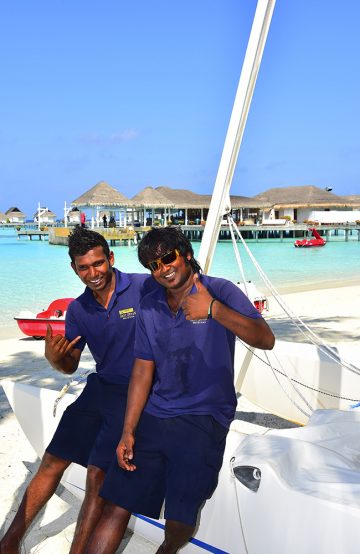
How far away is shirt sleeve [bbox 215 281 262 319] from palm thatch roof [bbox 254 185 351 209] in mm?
56431

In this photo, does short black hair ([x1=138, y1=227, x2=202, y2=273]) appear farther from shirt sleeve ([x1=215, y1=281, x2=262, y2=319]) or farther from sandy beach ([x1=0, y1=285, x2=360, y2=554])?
sandy beach ([x1=0, y1=285, x2=360, y2=554])

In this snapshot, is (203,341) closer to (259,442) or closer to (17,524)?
(259,442)

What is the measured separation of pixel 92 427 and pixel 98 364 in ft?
1.17

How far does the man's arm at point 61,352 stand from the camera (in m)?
2.75

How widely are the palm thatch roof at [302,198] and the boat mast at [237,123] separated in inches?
2166

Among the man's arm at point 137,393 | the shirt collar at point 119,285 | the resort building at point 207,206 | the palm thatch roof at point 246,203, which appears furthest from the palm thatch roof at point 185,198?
the man's arm at point 137,393

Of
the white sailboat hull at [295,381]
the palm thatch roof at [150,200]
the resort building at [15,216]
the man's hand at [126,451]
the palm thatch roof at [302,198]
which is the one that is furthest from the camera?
the resort building at [15,216]

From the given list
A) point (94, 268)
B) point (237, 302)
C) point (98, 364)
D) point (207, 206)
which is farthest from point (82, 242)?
point (207, 206)

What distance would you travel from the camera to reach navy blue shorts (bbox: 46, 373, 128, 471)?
2.47 m

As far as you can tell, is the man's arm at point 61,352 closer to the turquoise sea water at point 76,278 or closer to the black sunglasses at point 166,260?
the black sunglasses at point 166,260

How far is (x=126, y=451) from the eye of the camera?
7.43 feet

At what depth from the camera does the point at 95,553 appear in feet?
6.86

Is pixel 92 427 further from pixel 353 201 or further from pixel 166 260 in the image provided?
pixel 353 201

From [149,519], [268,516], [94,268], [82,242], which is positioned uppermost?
[82,242]
